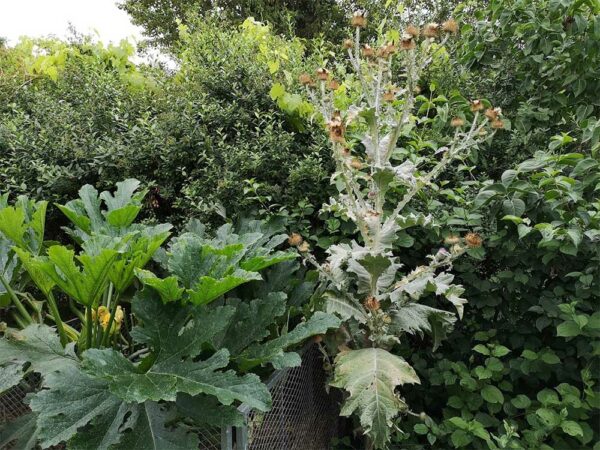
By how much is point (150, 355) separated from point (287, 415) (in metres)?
0.64

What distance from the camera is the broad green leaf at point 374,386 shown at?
152 cm

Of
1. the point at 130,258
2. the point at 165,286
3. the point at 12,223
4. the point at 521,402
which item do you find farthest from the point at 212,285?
the point at 521,402

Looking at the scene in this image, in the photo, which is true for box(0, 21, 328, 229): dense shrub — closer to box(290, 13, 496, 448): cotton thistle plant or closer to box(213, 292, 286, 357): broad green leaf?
box(290, 13, 496, 448): cotton thistle plant

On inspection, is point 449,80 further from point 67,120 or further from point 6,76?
point 6,76

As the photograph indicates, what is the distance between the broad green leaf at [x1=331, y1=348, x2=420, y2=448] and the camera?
1.52 metres

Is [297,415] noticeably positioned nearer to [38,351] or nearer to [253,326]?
[253,326]

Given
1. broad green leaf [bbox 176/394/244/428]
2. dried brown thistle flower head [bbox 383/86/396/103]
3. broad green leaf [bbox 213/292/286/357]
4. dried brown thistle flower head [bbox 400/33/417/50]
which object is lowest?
broad green leaf [bbox 176/394/244/428]

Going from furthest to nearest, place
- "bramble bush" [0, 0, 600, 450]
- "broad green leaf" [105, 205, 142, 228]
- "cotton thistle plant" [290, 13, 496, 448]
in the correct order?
"bramble bush" [0, 0, 600, 450] → "broad green leaf" [105, 205, 142, 228] → "cotton thistle plant" [290, 13, 496, 448]

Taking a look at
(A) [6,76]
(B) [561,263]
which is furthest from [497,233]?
(A) [6,76]

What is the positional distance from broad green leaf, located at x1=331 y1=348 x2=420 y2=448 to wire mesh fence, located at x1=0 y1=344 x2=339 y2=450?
0.27m

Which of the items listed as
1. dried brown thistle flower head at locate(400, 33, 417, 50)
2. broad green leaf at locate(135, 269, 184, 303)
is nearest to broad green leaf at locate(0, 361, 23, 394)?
broad green leaf at locate(135, 269, 184, 303)

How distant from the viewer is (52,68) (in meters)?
3.72

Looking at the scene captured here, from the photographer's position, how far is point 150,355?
150 centimetres

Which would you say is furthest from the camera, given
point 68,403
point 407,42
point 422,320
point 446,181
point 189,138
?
point 189,138
